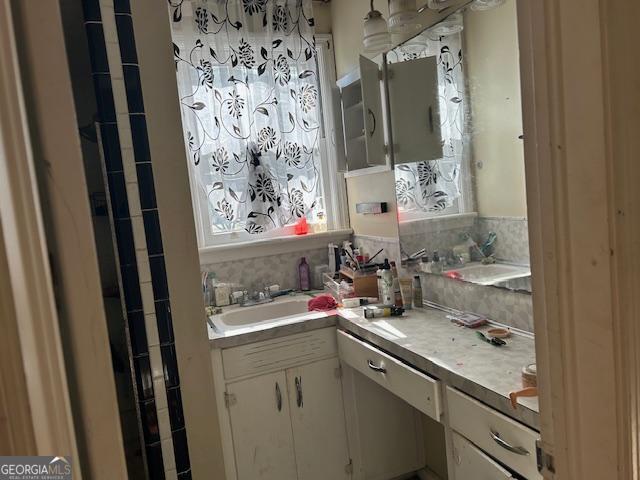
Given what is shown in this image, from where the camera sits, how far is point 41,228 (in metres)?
0.43

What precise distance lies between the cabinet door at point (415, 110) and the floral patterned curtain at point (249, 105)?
2.05 ft

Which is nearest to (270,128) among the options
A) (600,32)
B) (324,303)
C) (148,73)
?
(324,303)

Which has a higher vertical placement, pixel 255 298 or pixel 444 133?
pixel 444 133

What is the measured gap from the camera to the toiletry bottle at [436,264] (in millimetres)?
2143

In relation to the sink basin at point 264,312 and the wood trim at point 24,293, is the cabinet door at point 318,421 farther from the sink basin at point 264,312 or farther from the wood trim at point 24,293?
the wood trim at point 24,293

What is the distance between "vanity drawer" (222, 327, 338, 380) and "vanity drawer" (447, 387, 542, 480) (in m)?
0.78

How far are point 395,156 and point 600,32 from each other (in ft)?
5.24

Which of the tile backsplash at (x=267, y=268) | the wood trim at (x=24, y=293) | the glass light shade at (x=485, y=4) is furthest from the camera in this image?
the tile backsplash at (x=267, y=268)

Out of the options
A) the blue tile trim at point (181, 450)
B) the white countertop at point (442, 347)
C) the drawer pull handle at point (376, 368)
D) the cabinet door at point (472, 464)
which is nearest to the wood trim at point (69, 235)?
the blue tile trim at point (181, 450)

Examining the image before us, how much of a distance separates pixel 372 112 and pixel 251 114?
0.69 metres

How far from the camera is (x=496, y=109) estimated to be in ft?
5.61

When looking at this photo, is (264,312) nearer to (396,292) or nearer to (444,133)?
(396,292)

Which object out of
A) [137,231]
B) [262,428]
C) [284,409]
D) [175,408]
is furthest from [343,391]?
[137,231]

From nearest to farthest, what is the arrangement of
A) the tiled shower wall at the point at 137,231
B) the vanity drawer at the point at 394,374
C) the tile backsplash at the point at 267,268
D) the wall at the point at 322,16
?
the tiled shower wall at the point at 137,231
the vanity drawer at the point at 394,374
the tile backsplash at the point at 267,268
the wall at the point at 322,16
